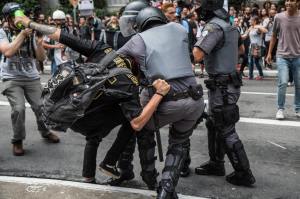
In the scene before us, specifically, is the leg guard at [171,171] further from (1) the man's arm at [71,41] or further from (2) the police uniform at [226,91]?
(1) the man's arm at [71,41]

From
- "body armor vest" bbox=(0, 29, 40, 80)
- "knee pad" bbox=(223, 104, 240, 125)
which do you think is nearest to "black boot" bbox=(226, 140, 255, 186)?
"knee pad" bbox=(223, 104, 240, 125)

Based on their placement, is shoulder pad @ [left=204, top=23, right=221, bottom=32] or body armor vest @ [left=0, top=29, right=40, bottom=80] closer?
shoulder pad @ [left=204, top=23, right=221, bottom=32]

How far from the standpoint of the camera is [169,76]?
388cm

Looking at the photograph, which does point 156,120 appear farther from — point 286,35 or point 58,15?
point 58,15

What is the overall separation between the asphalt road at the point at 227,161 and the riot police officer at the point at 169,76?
62 cm

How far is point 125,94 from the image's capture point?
386 centimetres

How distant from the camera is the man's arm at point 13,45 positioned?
5.34 metres

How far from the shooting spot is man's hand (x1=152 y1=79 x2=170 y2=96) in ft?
12.5

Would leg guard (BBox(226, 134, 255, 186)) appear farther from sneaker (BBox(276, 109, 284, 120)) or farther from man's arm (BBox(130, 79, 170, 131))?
sneaker (BBox(276, 109, 284, 120))

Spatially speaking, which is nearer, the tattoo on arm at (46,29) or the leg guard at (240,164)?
the tattoo on arm at (46,29)

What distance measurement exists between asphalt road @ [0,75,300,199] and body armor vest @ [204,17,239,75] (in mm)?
1122

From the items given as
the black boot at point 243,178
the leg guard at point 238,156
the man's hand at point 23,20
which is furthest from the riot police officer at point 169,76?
the man's hand at point 23,20

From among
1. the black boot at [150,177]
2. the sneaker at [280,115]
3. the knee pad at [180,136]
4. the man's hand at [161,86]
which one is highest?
the man's hand at [161,86]

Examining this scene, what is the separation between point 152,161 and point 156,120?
416 millimetres
